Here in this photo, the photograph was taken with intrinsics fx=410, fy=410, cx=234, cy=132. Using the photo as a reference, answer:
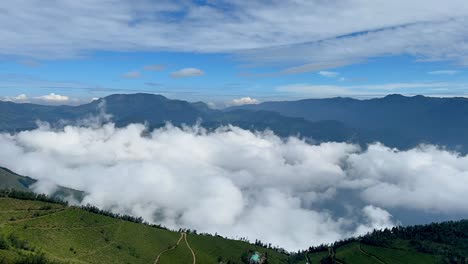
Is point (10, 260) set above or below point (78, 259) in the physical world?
above

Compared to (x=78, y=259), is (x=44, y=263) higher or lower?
higher

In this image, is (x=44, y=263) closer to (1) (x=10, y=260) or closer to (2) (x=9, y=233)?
(1) (x=10, y=260)

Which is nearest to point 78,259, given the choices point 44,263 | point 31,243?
point 31,243

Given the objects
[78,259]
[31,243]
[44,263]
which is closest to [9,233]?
[31,243]

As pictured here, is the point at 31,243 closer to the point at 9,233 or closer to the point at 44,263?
the point at 9,233

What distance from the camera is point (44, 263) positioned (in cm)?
15812

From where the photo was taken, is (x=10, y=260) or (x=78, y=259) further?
(x=78, y=259)

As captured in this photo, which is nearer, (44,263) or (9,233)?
(44,263)

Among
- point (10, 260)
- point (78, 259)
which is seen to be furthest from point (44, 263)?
point (78, 259)

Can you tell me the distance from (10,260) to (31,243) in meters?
47.5

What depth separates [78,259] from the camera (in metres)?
198

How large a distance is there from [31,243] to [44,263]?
4379 cm

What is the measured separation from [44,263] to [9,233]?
5153cm

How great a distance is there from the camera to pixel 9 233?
19638cm
